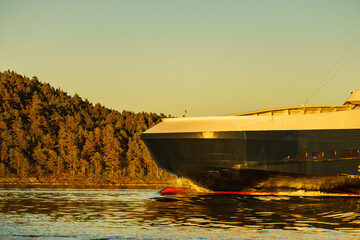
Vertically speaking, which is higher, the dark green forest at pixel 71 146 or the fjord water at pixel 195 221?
the dark green forest at pixel 71 146

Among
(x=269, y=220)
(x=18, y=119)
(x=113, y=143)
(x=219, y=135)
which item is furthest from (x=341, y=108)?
(x=18, y=119)

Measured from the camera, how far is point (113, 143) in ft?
353

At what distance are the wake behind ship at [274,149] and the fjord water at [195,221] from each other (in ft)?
11.0

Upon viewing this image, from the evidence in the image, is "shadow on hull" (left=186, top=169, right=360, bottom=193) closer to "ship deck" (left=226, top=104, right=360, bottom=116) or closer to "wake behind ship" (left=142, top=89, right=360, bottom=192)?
"wake behind ship" (left=142, top=89, right=360, bottom=192)

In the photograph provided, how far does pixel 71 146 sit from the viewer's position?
110 meters

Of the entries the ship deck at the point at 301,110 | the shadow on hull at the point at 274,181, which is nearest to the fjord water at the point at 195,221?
the shadow on hull at the point at 274,181

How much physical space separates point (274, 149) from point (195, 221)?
13.8 m

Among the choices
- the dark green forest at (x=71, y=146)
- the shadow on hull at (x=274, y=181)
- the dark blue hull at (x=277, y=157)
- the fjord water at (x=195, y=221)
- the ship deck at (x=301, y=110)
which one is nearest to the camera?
the fjord water at (x=195, y=221)

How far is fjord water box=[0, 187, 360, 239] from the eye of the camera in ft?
59.0

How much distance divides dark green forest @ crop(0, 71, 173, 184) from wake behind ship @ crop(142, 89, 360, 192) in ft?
206

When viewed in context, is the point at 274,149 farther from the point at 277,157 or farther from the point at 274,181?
the point at 274,181

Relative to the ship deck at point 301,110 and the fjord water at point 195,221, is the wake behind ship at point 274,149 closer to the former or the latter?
the ship deck at point 301,110

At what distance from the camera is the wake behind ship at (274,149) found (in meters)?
34.2

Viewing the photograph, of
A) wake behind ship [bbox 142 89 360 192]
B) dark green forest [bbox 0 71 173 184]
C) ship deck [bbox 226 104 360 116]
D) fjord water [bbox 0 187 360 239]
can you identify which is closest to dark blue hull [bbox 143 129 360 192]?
wake behind ship [bbox 142 89 360 192]
